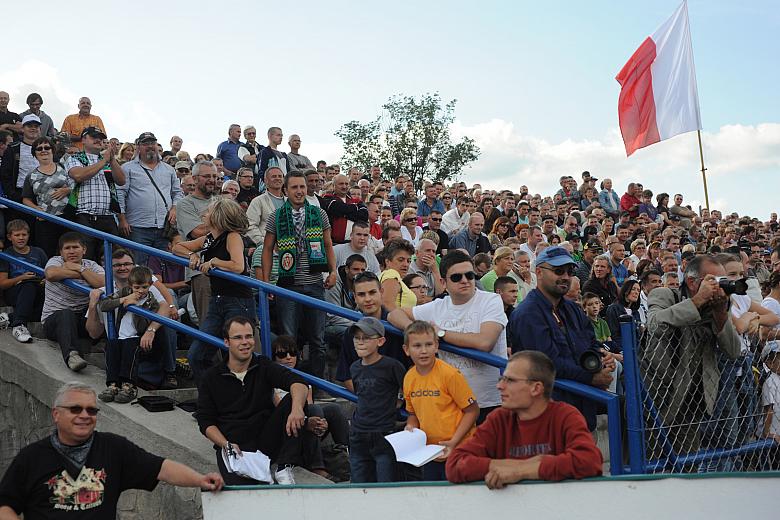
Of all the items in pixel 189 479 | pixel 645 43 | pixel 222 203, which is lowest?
pixel 189 479

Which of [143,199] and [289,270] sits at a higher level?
[143,199]

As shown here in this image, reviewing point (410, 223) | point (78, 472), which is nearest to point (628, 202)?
point (410, 223)

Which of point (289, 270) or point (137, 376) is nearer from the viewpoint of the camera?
point (137, 376)

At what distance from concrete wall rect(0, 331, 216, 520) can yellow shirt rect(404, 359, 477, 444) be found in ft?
5.44

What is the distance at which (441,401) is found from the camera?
16.6 feet

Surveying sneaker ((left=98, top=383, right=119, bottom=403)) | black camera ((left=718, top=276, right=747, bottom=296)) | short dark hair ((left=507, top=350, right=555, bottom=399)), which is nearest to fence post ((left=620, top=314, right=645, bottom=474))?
black camera ((left=718, top=276, right=747, bottom=296))

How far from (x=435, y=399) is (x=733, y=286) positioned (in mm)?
1871

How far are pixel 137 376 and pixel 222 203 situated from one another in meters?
1.55

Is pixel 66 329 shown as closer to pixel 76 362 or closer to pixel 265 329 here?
pixel 76 362

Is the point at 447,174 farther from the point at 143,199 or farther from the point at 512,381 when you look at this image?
the point at 512,381

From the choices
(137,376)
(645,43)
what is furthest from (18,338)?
(645,43)

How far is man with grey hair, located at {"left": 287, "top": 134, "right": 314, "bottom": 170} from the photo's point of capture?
1255cm

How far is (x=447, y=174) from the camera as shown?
3288 centimetres

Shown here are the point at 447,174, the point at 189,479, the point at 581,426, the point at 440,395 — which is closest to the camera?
the point at 581,426
